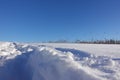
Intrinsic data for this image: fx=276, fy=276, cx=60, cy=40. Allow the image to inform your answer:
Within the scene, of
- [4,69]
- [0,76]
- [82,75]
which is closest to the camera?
[82,75]

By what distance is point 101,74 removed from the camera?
12.3 feet

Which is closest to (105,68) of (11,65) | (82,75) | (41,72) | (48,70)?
(82,75)

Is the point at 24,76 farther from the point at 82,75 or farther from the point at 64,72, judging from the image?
the point at 82,75

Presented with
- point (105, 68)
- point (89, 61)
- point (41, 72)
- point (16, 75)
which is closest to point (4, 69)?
point (16, 75)

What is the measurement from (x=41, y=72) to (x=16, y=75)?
1.52 m

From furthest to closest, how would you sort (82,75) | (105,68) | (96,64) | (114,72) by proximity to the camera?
(96,64) < (105,68) < (114,72) < (82,75)

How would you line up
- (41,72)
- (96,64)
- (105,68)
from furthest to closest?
(41,72) → (96,64) → (105,68)

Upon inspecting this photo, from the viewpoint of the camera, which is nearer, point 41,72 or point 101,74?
point 101,74

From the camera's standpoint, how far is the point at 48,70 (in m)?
5.08

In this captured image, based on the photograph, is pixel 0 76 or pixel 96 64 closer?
pixel 96 64

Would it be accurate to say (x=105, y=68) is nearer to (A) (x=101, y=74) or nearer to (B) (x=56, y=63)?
(A) (x=101, y=74)

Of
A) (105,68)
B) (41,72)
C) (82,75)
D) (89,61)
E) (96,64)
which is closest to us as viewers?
(82,75)

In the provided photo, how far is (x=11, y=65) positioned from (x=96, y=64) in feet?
12.7

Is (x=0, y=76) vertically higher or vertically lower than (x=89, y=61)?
lower
